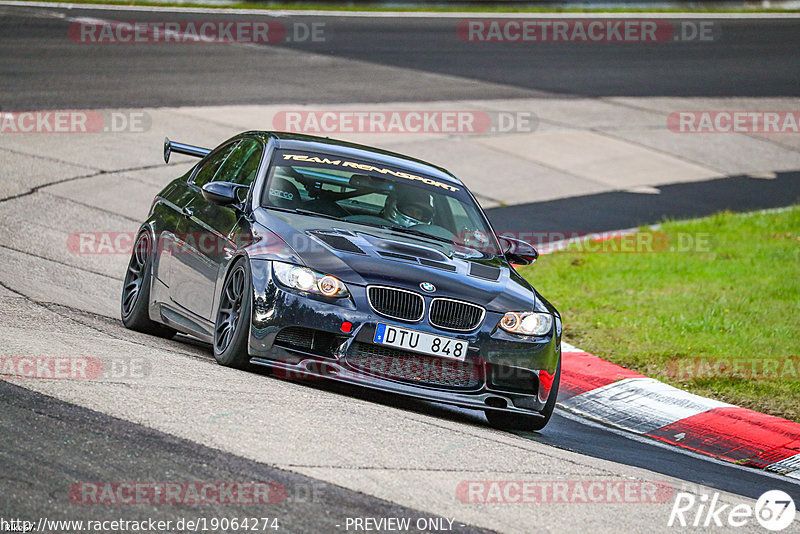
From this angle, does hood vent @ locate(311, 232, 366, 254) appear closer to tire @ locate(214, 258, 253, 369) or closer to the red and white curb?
tire @ locate(214, 258, 253, 369)

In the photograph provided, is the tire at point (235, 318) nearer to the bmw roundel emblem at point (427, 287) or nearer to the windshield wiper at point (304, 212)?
the windshield wiper at point (304, 212)

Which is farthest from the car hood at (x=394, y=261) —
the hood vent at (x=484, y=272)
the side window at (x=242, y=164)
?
the side window at (x=242, y=164)

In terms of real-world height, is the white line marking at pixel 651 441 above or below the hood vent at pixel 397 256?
below

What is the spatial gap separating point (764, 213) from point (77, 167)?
9.14 meters

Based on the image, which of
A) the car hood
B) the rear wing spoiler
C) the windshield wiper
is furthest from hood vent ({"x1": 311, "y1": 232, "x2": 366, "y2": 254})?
the rear wing spoiler

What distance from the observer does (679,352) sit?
32.6 ft

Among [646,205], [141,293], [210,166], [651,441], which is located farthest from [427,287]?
[646,205]

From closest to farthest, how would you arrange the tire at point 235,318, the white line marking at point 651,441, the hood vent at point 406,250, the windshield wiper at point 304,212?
the tire at point 235,318, the hood vent at point 406,250, the white line marking at point 651,441, the windshield wiper at point 304,212

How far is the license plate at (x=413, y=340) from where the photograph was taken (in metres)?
6.86

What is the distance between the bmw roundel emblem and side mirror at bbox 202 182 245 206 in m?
1.60

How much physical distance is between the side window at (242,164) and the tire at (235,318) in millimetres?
1035

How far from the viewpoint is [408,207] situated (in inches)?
325

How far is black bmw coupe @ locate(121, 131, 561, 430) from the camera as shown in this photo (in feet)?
22.7

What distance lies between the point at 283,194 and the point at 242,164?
2.42ft
